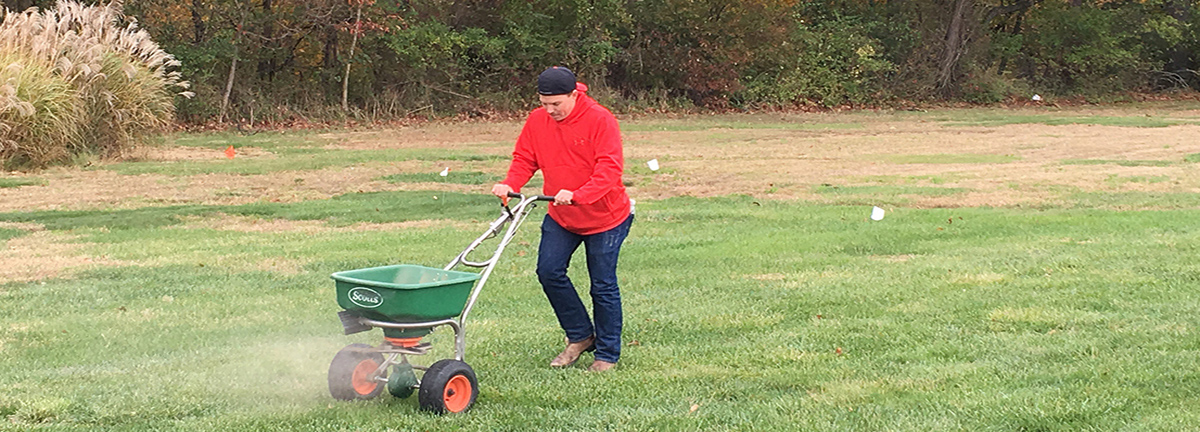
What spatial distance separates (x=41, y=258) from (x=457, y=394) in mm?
6457

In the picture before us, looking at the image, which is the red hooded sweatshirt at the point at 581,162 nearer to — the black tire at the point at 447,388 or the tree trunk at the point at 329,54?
the black tire at the point at 447,388

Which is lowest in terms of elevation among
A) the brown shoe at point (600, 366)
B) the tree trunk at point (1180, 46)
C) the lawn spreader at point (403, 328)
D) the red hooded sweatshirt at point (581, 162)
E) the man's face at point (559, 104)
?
the tree trunk at point (1180, 46)

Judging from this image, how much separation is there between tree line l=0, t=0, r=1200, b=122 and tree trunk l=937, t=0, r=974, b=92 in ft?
0.20

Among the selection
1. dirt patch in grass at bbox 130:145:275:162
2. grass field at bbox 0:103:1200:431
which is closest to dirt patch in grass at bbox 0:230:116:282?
grass field at bbox 0:103:1200:431

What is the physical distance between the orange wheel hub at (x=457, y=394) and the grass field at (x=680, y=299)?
0.11 meters

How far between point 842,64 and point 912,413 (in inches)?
1330

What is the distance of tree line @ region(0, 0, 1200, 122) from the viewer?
30875 millimetres

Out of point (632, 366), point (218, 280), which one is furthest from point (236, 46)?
point (632, 366)

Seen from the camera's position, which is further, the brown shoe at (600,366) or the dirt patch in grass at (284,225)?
the dirt patch in grass at (284,225)

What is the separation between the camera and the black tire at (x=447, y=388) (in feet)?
18.8

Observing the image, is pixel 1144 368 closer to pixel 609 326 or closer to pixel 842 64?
pixel 609 326

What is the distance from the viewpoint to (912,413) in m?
5.65

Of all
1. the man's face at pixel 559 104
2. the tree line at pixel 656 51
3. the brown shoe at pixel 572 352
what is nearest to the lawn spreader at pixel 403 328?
the man's face at pixel 559 104

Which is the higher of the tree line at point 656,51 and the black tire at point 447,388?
the black tire at point 447,388
